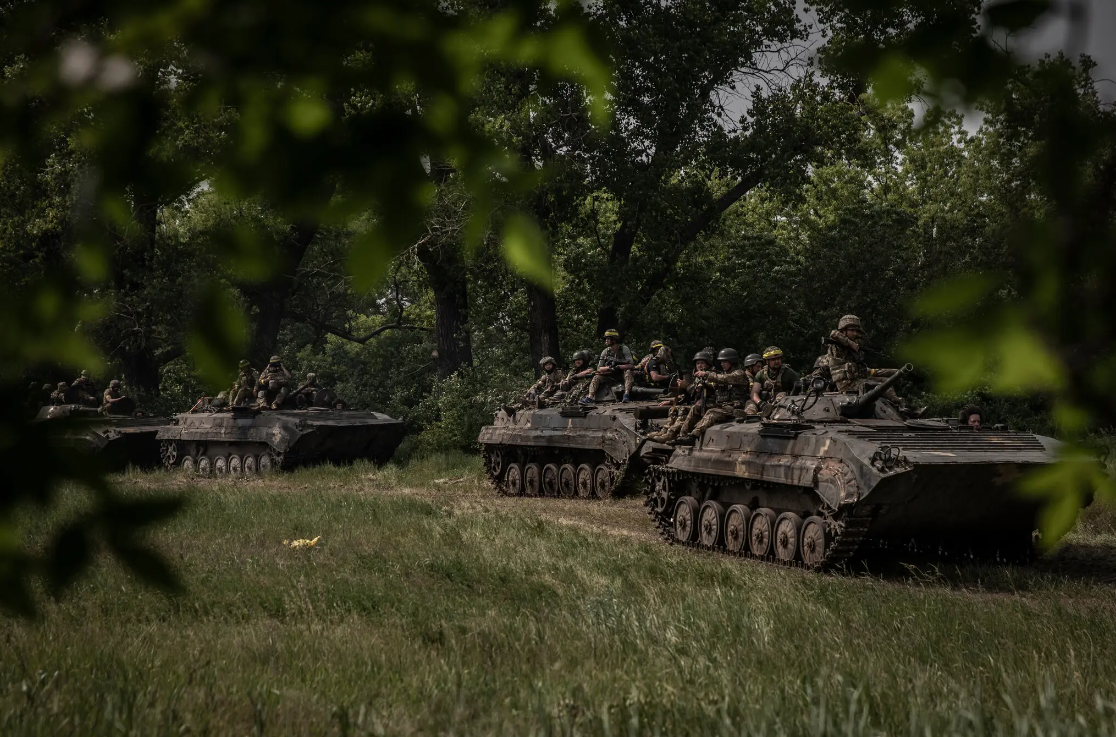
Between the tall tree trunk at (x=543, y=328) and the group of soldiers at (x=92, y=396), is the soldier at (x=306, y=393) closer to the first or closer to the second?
the group of soldiers at (x=92, y=396)

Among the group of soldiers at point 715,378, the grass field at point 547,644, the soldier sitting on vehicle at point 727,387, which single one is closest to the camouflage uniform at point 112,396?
the group of soldiers at point 715,378

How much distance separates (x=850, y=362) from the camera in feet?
49.2

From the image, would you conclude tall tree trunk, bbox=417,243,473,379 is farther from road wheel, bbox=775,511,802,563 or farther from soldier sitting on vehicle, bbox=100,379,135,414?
road wheel, bbox=775,511,802,563

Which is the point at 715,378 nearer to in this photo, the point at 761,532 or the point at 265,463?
the point at 761,532

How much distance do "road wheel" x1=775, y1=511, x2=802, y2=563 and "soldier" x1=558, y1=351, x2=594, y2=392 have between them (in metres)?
Answer: 9.57

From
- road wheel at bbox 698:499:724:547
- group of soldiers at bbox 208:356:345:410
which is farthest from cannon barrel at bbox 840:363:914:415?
group of soldiers at bbox 208:356:345:410

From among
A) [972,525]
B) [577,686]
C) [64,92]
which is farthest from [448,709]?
[972,525]

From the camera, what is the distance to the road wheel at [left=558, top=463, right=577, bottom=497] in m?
22.3

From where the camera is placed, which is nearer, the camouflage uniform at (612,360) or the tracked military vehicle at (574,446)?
the tracked military vehicle at (574,446)

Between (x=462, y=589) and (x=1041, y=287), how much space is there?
877cm

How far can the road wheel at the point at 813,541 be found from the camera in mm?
12898

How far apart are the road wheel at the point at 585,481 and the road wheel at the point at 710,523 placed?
6.15 m

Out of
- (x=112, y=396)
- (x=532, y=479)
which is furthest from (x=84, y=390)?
→ (x=532, y=479)

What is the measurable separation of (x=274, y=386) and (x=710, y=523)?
15.3 meters
